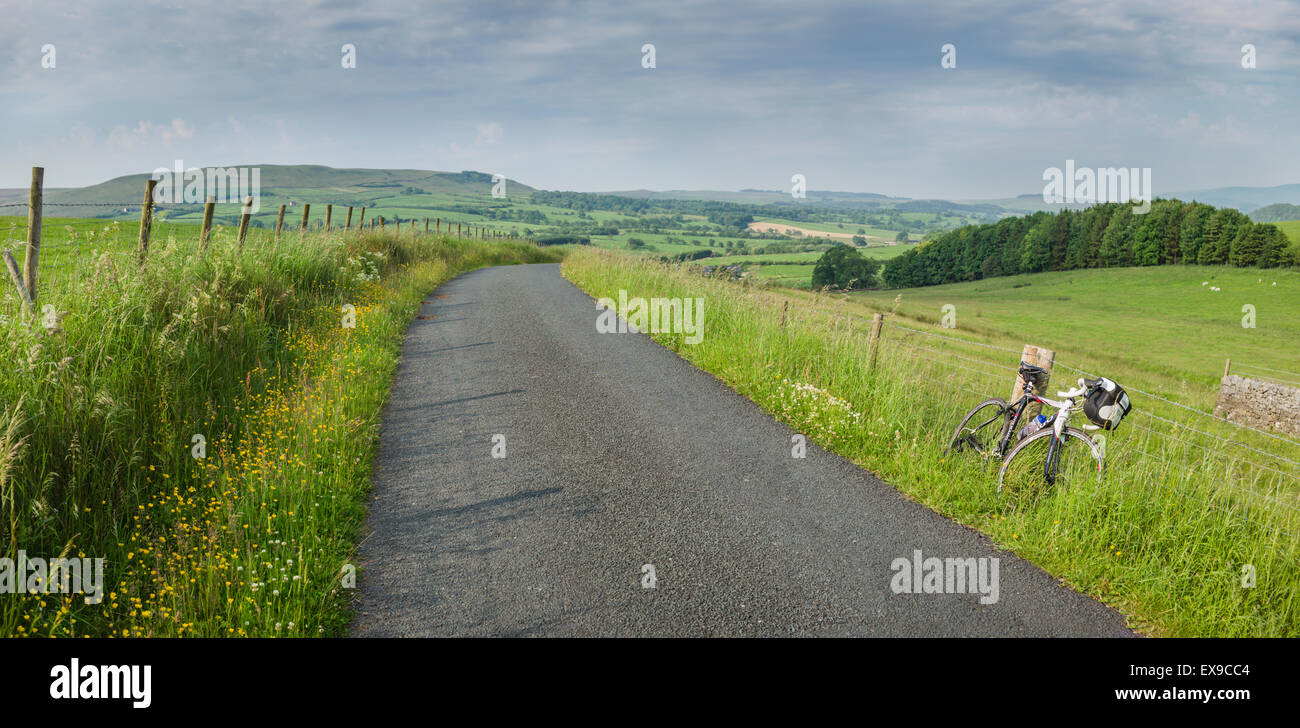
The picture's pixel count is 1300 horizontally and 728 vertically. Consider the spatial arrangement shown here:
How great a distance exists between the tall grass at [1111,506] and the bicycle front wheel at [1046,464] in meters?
0.12

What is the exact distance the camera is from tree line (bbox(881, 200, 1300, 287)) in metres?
89.2

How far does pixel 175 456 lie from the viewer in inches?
239

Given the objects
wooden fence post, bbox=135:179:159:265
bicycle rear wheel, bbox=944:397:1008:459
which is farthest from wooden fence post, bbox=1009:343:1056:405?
wooden fence post, bbox=135:179:159:265

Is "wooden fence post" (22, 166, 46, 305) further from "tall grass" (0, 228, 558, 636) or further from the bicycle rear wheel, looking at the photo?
the bicycle rear wheel

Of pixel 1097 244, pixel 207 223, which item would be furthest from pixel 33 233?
pixel 1097 244

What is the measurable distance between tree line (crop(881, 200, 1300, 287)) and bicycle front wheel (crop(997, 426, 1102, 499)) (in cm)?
10968

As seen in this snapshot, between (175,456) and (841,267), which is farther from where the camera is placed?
(841,267)

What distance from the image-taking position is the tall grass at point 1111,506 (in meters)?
4.89

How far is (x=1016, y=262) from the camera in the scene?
110 m

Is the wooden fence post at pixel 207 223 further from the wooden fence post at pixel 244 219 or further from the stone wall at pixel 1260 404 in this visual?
the stone wall at pixel 1260 404

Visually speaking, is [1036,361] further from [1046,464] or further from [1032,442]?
[1046,464]

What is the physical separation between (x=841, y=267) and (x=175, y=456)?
85.8 metres
